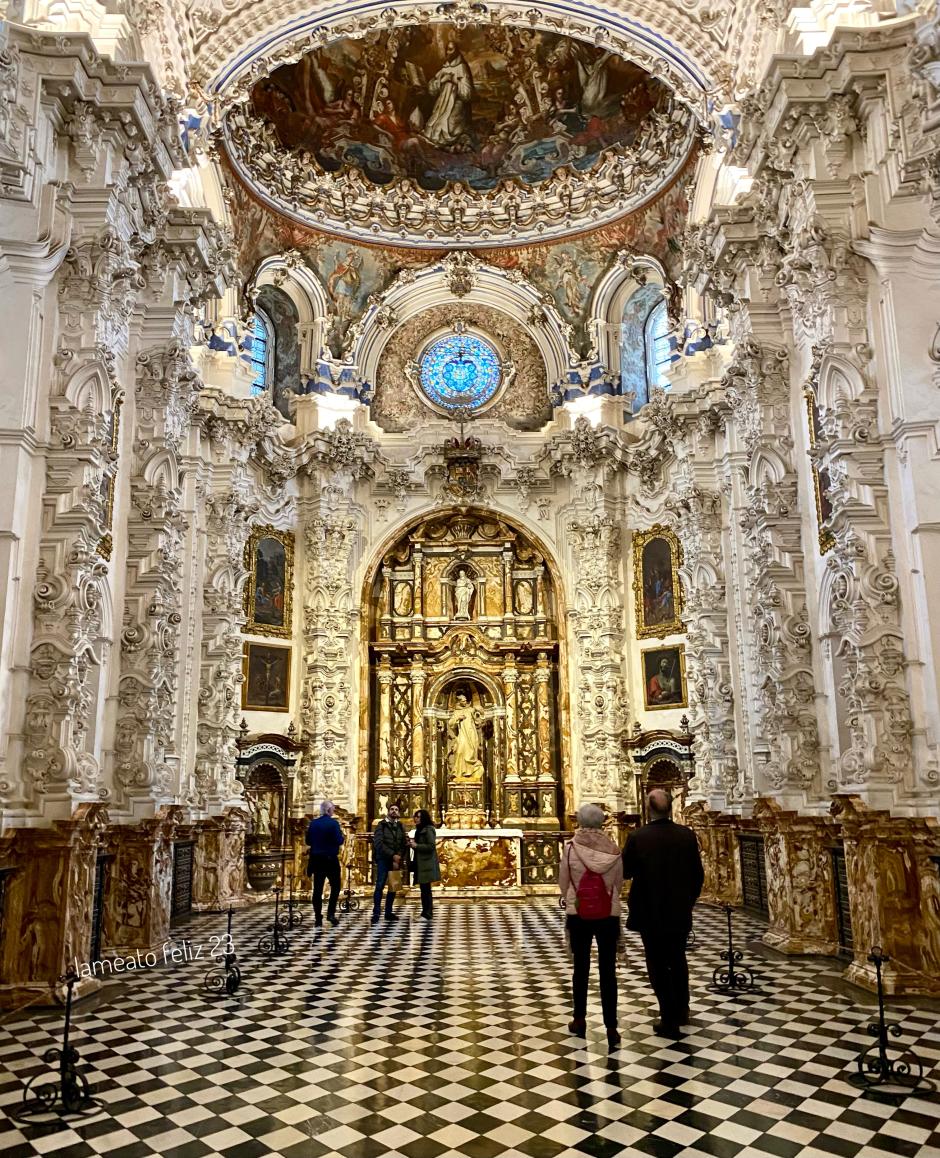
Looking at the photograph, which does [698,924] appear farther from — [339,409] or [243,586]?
[339,409]

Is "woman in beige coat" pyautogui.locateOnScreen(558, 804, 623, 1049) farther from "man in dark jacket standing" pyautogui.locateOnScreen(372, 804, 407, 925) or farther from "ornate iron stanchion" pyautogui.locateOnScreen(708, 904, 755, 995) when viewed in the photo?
"man in dark jacket standing" pyautogui.locateOnScreen(372, 804, 407, 925)

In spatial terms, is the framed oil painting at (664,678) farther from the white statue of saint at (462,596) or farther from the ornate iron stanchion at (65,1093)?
the ornate iron stanchion at (65,1093)

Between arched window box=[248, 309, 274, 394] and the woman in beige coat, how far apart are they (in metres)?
17.3

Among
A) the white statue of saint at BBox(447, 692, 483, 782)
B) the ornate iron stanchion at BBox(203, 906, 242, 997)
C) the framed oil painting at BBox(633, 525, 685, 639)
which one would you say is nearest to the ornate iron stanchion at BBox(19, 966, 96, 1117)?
the ornate iron stanchion at BBox(203, 906, 242, 997)

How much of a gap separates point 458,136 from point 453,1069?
21.1 meters

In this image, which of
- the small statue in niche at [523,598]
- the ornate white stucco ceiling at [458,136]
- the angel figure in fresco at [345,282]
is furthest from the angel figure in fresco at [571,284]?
the small statue in niche at [523,598]

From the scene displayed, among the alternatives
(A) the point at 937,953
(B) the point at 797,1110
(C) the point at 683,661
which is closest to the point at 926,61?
(A) the point at 937,953

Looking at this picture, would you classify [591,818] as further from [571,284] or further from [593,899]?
[571,284]

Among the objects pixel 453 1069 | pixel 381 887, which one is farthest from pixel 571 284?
pixel 453 1069

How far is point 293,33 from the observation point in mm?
16391

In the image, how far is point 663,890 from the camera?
718 centimetres

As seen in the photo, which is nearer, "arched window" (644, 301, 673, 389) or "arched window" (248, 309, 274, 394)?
"arched window" (248, 309, 274, 394)

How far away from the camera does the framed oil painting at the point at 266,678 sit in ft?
67.1

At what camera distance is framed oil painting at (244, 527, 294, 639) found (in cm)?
2081
